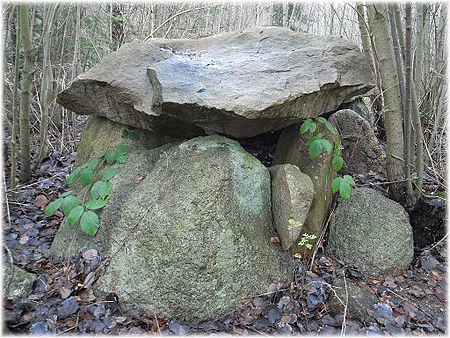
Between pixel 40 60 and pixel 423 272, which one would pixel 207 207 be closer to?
pixel 423 272

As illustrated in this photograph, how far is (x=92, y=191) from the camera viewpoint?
8.59 feet

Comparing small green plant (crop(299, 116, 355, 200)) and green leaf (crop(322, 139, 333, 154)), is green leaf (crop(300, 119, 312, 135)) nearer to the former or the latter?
small green plant (crop(299, 116, 355, 200))

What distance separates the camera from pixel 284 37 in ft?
10.9

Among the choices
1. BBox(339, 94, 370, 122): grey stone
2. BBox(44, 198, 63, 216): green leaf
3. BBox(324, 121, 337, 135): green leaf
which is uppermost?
BBox(339, 94, 370, 122): grey stone

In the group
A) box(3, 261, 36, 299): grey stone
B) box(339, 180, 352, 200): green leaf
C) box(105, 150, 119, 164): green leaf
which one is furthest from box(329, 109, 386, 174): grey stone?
box(3, 261, 36, 299): grey stone

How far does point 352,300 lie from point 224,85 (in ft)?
5.23

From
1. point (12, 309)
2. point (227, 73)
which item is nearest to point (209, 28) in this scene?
point (227, 73)

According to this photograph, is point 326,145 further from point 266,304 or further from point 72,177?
point 72,177

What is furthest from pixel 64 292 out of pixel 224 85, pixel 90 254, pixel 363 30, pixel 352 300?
pixel 363 30

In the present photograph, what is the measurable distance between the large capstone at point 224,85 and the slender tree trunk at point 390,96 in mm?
141

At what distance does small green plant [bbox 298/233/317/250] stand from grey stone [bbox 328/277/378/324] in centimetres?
29

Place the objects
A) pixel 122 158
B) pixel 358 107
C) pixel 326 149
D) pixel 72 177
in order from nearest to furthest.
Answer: pixel 326 149 → pixel 72 177 → pixel 122 158 → pixel 358 107

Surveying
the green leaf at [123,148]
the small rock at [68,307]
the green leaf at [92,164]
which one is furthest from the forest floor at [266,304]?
the green leaf at [123,148]

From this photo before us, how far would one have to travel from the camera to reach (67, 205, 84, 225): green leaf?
7.99 feet
